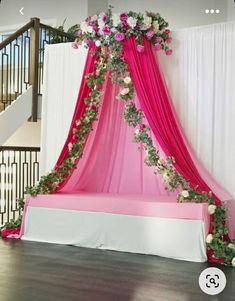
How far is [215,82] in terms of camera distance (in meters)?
5.00

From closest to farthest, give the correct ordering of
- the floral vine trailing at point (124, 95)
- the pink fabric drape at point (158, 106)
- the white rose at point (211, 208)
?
1. the white rose at point (211, 208)
2. the floral vine trailing at point (124, 95)
3. the pink fabric drape at point (158, 106)

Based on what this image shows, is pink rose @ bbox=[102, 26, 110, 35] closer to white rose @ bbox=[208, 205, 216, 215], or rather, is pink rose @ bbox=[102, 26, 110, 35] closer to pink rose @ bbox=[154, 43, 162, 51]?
pink rose @ bbox=[154, 43, 162, 51]

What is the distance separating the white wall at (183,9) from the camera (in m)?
7.80

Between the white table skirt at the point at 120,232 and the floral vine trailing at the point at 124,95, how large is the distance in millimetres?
200

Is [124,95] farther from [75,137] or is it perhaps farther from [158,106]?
[75,137]

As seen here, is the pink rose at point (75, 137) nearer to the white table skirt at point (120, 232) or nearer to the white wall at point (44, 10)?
the white table skirt at point (120, 232)

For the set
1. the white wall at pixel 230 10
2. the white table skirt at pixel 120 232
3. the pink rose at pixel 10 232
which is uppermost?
the white wall at pixel 230 10

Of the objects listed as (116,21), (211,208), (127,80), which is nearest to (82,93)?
(127,80)

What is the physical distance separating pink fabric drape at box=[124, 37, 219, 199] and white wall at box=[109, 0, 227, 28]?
318 centimetres

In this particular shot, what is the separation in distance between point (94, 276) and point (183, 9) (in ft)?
18.2

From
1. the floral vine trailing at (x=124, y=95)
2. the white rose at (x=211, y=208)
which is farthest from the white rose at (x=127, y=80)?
the white rose at (x=211, y=208)

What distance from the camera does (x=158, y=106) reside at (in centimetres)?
492

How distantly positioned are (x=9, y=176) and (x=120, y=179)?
7.46 ft

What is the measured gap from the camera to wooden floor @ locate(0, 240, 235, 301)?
334cm
